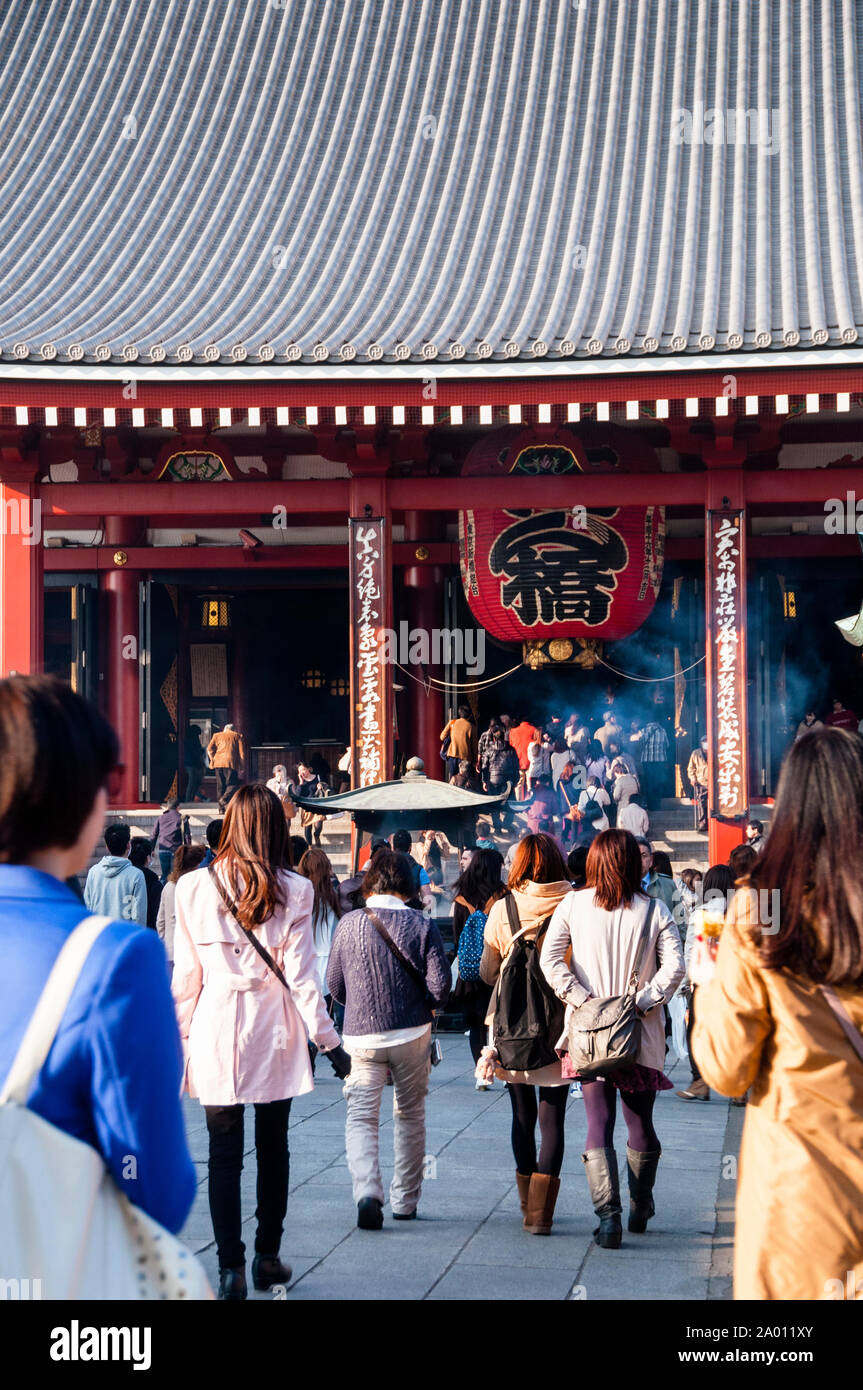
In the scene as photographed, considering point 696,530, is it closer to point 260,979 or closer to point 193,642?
point 193,642

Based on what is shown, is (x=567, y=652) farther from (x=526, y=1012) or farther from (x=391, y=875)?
(x=526, y=1012)

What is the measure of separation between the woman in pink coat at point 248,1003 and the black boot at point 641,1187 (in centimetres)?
132

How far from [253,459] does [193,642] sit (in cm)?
382

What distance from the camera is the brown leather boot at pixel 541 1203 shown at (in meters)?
5.06

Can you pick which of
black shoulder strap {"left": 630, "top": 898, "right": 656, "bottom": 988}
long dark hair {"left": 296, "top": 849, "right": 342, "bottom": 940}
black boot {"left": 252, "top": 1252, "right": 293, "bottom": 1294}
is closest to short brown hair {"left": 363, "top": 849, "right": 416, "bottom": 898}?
black shoulder strap {"left": 630, "top": 898, "right": 656, "bottom": 988}

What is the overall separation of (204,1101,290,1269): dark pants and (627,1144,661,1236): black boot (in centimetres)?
132

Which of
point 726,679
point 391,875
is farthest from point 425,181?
point 391,875

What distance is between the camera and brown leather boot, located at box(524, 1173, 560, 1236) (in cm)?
506

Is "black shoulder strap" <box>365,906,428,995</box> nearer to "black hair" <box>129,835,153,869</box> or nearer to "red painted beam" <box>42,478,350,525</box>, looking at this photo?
"black hair" <box>129,835,153,869</box>

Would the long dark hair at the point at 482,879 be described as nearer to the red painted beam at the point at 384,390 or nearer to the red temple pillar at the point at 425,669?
the red painted beam at the point at 384,390

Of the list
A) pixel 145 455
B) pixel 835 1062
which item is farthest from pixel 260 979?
pixel 145 455

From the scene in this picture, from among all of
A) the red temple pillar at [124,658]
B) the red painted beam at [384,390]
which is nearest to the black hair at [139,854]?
the red painted beam at [384,390]

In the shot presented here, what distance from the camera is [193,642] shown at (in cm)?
1661

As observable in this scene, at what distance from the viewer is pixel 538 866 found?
17.6 feet
